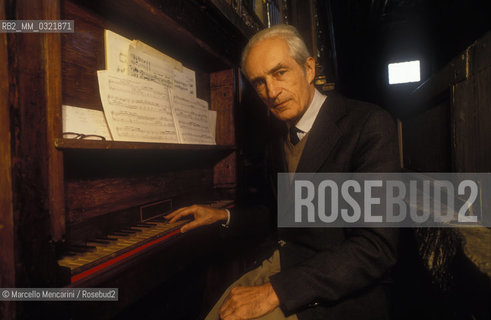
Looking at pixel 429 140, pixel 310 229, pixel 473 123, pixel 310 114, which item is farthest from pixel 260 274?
pixel 429 140

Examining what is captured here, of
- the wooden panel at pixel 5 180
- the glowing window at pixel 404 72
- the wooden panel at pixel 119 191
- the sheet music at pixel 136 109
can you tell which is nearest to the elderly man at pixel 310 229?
the wooden panel at pixel 119 191

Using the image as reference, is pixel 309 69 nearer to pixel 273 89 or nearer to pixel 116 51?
pixel 273 89

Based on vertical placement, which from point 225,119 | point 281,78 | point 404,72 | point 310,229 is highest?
point 404,72

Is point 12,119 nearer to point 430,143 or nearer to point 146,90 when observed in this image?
point 146,90

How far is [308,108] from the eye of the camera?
67.9 inches

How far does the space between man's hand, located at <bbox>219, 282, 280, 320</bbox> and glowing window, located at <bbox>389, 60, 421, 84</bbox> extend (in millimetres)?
10260

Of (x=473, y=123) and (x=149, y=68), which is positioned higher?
(x=149, y=68)

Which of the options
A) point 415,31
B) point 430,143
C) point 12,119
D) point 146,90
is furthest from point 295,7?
point 415,31

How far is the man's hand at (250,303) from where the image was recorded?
3.48ft

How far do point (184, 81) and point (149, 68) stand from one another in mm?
357

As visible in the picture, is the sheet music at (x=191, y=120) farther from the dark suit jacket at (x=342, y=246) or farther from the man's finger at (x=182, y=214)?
the dark suit jacket at (x=342, y=246)

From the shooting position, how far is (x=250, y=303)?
108 cm

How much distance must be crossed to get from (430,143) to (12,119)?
3.71 metres

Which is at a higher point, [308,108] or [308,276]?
[308,108]
